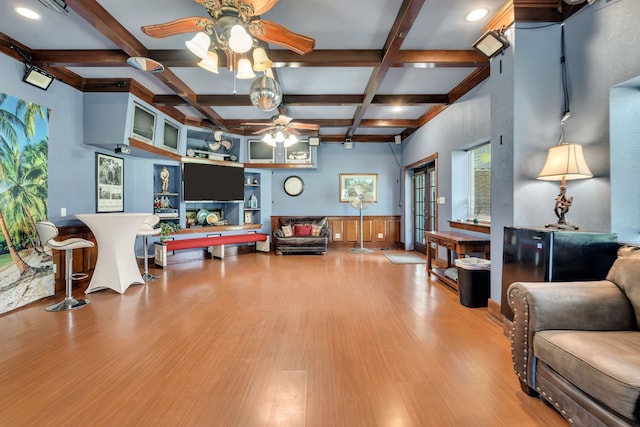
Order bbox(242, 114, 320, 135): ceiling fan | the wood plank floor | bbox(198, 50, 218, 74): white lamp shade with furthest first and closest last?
bbox(242, 114, 320, 135): ceiling fan < bbox(198, 50, 218, 74): white lamp shade < the wood plank floor

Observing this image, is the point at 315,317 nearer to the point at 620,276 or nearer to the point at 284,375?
the point at 284,375

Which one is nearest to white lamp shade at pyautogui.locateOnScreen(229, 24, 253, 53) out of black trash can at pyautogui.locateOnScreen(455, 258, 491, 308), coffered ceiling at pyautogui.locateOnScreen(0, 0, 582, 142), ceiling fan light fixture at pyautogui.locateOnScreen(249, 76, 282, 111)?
ceiling fan light fixture at pyautogui.locateOnScreen(249, 76, 282, 111)

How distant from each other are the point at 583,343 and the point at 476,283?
1.89 m

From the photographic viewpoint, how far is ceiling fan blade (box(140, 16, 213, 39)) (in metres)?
2.19

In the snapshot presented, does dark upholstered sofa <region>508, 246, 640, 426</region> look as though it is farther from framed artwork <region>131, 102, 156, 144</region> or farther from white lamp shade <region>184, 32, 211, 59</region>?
framed artwork <region>131, 102, 156, 144</region>

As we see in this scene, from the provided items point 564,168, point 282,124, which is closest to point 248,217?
point 282,124

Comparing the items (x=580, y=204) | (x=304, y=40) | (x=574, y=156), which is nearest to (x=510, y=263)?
(x=580, y=204)

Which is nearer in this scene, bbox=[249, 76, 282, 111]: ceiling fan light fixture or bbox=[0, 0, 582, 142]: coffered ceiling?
bbox=[0, 0, 582, 142]: coffered ceiling

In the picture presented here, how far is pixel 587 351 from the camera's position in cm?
135

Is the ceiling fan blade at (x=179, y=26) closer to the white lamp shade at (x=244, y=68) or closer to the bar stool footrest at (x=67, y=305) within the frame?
the white lamp shade at (x=244, y=68)

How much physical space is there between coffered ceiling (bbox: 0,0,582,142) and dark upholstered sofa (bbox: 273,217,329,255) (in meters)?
3.02

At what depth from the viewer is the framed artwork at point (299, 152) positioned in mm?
7105

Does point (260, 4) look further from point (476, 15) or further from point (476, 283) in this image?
point (476, 283)

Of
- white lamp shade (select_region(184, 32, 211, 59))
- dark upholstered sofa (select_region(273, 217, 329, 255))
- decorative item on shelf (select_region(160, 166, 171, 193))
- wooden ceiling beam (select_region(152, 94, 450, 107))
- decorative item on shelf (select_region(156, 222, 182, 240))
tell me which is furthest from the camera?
dark upholstered sofa (select_region(273, 217, 329, 255))
